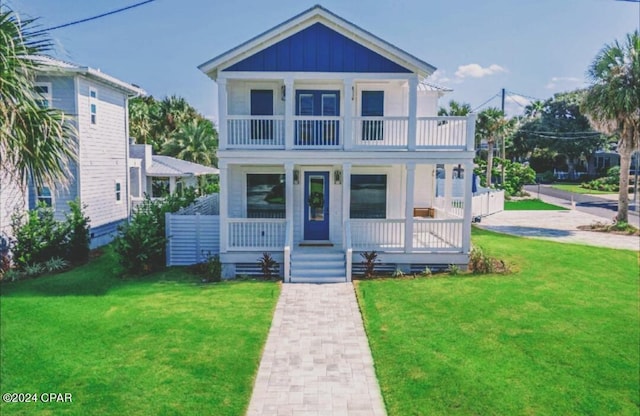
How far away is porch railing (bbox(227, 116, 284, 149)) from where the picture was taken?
48.5 ft

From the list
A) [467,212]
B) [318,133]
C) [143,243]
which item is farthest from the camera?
[318,133]

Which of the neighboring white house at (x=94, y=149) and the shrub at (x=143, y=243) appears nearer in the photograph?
the shrub at (x=143, y=243)

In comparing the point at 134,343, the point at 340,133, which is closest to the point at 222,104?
the point at 340,133

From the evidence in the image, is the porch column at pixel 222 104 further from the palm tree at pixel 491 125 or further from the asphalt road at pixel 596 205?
the palm tree at pixel 491 125

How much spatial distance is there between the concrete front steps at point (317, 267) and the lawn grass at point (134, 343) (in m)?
1.13

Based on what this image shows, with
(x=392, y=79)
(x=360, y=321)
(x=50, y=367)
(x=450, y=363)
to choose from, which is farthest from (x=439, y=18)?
(x=50, y=367)

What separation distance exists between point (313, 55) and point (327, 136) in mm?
2453

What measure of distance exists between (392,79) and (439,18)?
3.51 meters

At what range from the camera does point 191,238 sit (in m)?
16.0

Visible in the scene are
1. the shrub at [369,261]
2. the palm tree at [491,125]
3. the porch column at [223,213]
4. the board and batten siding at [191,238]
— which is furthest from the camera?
the palm tree at [491,125]

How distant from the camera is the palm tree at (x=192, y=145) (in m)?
40.5

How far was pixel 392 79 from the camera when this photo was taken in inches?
585

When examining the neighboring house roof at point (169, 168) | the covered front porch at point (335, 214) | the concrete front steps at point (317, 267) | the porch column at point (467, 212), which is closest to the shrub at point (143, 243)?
the covered front porch at point (335, 214)

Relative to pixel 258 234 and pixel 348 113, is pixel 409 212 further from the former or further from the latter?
pixel 258 234
